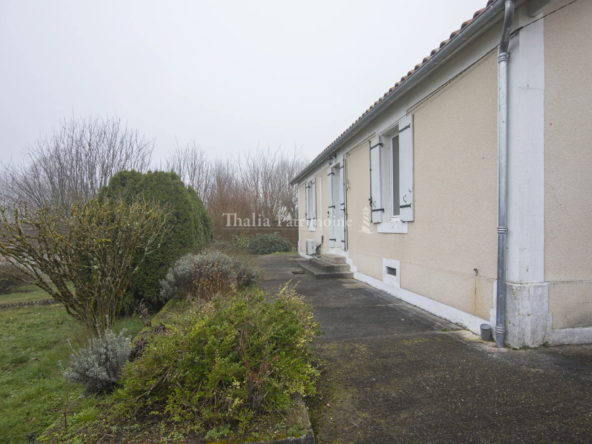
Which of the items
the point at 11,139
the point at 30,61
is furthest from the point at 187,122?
the point at 30,61

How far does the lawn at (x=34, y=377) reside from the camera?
2111 mm

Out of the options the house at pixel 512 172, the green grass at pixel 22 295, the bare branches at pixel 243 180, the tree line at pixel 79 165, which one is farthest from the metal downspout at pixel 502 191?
the bare branches at pixel 243 180

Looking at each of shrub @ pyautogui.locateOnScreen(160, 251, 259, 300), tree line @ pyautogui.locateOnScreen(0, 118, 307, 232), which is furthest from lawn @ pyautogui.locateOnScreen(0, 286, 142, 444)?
tree line @ pyautogui.locateOnScreen(0, 118, 307, 232)

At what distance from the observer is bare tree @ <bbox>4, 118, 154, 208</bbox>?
410 inches

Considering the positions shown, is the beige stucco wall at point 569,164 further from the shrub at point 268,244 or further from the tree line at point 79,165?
the shrub at point 268,244

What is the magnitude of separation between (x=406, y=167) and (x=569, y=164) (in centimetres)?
213

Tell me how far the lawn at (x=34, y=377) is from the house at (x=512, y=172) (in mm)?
3766

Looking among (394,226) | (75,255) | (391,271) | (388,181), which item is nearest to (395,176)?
(388,181)

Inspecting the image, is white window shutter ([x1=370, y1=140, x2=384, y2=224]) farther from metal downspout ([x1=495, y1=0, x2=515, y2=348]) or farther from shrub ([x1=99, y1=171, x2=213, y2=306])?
shrub ([x1=99, y1=171, x2=213, y2=306])

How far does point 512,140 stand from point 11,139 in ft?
56.5

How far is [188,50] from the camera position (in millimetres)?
12203

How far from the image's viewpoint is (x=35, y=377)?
3041 mm

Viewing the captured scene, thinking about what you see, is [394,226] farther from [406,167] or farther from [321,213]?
[321,213]

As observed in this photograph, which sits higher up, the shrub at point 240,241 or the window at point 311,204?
the window at point 311,204
